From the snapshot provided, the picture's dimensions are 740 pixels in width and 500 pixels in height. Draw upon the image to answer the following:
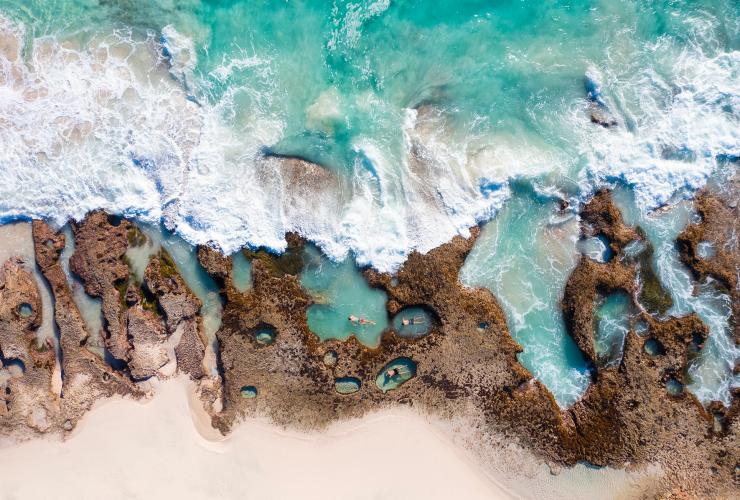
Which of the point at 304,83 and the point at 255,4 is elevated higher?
the point at 255,4

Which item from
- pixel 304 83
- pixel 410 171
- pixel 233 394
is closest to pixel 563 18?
pixel 410 171

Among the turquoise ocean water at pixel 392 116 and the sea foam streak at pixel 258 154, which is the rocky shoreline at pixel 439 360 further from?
the sea foam streak at pixel 258 154

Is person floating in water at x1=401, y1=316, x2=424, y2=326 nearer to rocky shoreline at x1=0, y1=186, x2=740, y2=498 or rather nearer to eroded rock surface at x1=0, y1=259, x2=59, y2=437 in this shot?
rocky shoreline at x1=0, y1=186, x2=740, y2=498

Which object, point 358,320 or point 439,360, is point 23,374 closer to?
point 358,320

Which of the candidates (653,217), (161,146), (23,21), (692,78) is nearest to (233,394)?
(161,146)

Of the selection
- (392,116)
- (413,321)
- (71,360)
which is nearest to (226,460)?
(71,360)

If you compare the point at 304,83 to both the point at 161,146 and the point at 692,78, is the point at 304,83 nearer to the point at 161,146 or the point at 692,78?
the point at 161,146

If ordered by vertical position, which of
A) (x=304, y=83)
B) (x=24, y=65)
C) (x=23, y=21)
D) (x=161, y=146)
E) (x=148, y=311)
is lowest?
(x=148, y=311)
